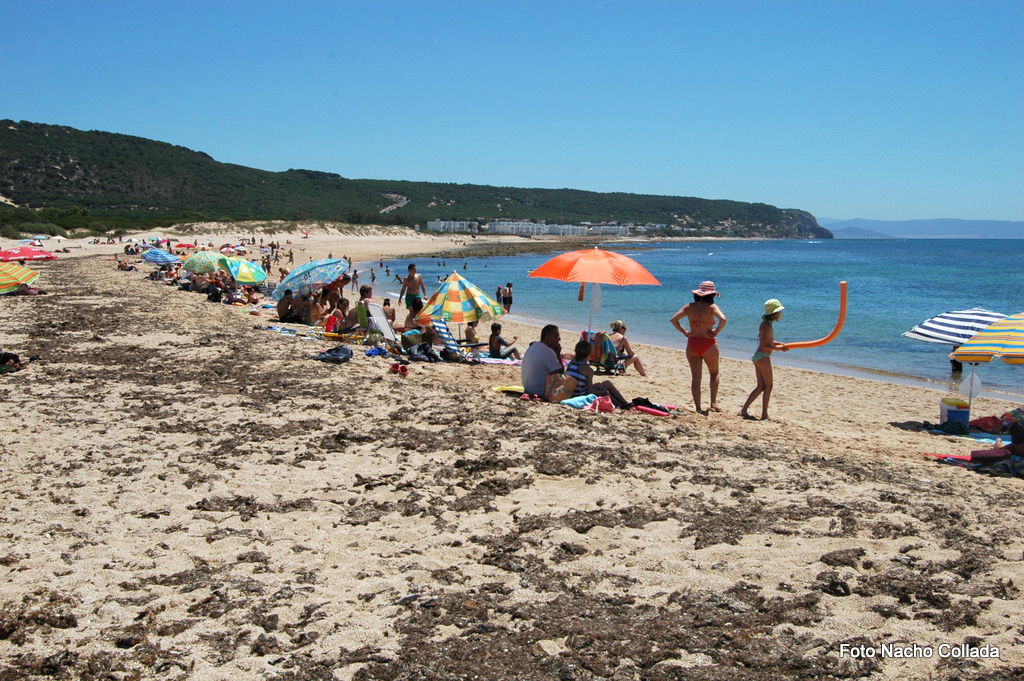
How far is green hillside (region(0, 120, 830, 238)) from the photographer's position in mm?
70812

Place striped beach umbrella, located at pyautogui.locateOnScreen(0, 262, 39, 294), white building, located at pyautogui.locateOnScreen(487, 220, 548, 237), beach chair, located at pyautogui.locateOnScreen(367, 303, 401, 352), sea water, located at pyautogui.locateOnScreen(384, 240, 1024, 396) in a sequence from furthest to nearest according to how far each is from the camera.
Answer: white building, located at pyautogui.locateOnScreen(487, 220, 548, 237) < striped beach umbrella, located at pyautogui.locateOnScreen(0, 262, 39, 294) < sea water, located at pyautogui.locateOnScreen(384, 240, 1024, 396) < beach chair, located at pyautogui.locateOnScreen(367, 303, 401, 352)

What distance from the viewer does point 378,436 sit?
246 inches

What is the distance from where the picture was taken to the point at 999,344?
293 inches

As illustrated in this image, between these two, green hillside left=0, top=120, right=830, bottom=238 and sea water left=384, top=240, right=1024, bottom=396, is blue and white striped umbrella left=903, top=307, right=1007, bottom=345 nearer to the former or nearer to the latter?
sea water left=384, top=240, right=1024, bottom=396

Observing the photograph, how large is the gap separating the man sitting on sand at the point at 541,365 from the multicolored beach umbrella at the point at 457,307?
10.4 feet

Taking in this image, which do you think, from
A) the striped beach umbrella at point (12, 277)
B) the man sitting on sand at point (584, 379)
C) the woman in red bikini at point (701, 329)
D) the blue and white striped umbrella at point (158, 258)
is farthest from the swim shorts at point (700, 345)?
the blue and white striped umbrella at point (158, 258)

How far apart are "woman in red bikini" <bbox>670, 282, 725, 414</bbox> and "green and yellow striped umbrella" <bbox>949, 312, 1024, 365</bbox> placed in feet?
7.99

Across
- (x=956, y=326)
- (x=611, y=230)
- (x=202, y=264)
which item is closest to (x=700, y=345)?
(x=956, y=326)

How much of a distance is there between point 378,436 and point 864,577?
12.5 feet

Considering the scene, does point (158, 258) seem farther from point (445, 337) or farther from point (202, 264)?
point (445, 337)

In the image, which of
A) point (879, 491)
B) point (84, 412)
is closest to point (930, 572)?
point (879, 491)

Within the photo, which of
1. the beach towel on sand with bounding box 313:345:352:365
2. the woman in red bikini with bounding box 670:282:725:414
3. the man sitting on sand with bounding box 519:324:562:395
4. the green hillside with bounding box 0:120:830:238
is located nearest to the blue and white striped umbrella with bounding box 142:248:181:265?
the beach towel on sand with bounding box 313:345:352:365

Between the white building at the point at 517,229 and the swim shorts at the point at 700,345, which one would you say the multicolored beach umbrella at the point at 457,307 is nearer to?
the swim shorts at the point at 700,345

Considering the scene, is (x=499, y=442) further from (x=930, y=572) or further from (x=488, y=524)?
(x=930, y=572)
